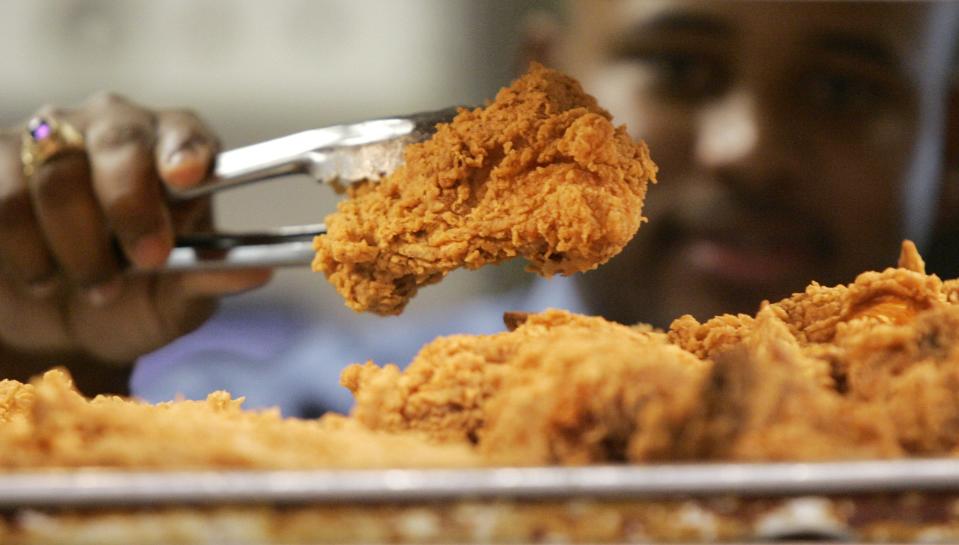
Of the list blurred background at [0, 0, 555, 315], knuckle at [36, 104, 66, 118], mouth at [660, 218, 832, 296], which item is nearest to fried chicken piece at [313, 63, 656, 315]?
knuckle at [36, 104, 66, 118]

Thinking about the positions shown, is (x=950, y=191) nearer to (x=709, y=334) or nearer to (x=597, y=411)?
(x=709, y=334)

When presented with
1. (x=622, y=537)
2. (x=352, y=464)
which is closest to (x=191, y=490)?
(x=352, y=464)

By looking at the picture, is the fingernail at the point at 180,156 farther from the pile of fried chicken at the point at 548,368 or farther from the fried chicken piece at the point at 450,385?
the fried chicken piece at the point at 450,385

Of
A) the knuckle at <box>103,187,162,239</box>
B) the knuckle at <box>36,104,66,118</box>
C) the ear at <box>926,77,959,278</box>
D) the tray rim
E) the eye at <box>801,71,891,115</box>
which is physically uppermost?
the eye at <box>801,71,891,115</box>

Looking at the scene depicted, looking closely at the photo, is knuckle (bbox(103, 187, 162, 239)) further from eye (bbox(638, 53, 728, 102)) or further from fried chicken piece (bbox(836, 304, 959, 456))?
eye (bbox(638, 53, 728, 102))

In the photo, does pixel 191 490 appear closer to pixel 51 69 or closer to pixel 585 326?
pixel 585 326

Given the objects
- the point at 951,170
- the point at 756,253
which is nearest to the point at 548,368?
the point at 756,253
